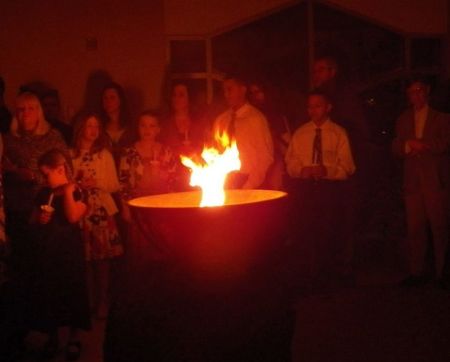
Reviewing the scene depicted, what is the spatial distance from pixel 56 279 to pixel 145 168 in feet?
4.36

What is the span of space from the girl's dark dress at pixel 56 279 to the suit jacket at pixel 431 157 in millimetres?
2874

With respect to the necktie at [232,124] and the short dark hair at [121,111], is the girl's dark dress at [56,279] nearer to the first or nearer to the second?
the necktie at [232,124]

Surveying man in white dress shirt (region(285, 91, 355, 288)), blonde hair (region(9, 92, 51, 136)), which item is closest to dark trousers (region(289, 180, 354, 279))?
man in white dress shirt (region(285, 91, 355, 288))

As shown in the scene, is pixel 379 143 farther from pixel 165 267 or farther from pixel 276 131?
pixel 165 267

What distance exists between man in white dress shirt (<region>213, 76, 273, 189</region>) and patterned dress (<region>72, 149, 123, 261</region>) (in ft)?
2.99

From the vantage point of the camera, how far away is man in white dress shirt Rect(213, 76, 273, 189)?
5.29 meters

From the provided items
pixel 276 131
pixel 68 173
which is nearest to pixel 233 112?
pixel 276 131

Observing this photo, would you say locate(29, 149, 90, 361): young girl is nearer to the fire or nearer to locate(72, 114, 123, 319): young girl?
locate(72, 114, 123, 319): young girl

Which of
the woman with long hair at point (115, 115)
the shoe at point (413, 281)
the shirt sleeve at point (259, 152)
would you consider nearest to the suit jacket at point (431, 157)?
the shoe at point (413, 281)

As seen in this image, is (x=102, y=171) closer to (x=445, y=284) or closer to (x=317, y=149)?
(x=317, y=149)

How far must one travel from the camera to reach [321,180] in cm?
539

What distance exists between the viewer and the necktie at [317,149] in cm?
541

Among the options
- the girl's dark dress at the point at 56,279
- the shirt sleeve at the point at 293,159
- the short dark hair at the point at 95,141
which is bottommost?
the girl's dark dress at the point at 56,279

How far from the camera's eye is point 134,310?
2609mm
